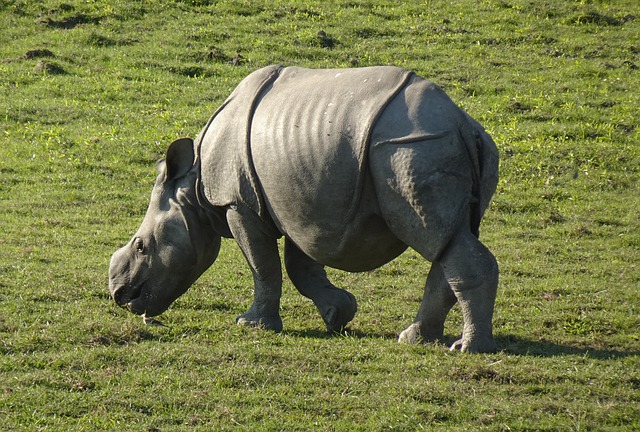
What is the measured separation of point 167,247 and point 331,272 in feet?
9.58

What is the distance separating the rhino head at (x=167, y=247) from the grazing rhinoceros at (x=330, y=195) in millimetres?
12

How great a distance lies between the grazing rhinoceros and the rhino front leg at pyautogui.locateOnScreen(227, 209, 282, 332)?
0.01 meters

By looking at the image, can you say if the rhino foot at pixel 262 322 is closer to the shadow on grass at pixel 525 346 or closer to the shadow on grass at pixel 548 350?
the shadow on grass at pixel 525 346

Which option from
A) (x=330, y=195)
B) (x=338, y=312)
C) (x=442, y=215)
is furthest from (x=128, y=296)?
(x=442, y=215)

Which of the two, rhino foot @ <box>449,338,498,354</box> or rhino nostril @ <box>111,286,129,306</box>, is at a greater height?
rhino foot @ <box>449,338,498,354</box>

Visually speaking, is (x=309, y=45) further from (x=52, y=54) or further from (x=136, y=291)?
(x=136, y=291)

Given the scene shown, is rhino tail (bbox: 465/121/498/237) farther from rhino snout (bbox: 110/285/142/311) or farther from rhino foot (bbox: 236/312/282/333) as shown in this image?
rhino snout (bbox: 110/285/142/311)

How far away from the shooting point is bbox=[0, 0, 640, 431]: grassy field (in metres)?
7.39

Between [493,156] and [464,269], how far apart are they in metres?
0.90

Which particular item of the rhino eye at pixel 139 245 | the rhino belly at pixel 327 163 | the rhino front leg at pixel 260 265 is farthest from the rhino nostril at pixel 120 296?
the rhino belly at pixel 327 163

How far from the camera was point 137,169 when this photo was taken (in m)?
15.5

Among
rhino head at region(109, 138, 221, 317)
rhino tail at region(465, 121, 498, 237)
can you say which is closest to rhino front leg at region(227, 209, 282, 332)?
rhino head at region(109, 138, 221, 317)

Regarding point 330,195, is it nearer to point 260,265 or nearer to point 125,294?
point 260,265

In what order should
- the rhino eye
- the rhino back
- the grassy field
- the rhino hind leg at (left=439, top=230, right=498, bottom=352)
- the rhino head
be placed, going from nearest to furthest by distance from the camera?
the grassy field
the rhino hind leg at (left=439, top=230, right=498, bottom=352)
the rhino back
the rhino head
the rhino eye
